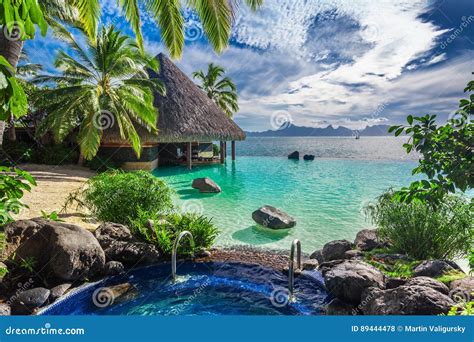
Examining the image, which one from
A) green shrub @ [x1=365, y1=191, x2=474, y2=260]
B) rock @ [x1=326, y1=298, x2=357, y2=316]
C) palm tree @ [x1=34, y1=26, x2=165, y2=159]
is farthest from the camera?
palm tree @ [x1=34, y1=26, x2=165, y2=159]

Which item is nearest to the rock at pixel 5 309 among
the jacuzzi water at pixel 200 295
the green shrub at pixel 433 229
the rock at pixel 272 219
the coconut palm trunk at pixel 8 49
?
the jacuzzi water at pixel 200 295

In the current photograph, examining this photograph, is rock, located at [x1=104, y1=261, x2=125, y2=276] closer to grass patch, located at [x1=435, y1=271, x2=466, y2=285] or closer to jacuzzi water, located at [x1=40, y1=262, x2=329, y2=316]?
jacuzzi water, located at [x1=40, y1=262, x2=329, y2=316]

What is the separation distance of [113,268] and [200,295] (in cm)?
126

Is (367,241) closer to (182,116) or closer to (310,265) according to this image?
(310,265)

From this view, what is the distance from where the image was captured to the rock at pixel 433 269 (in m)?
2.80

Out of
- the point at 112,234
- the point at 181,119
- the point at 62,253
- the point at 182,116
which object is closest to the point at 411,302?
the point at 62,253

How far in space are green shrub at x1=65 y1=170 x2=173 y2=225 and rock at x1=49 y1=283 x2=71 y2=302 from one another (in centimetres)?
178

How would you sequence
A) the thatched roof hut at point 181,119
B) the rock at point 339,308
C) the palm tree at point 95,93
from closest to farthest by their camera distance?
the rock at point 339,308
the palm tree at point 95,93
the thatched roof hut at point 181,119

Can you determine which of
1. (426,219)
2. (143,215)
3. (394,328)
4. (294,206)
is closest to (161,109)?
(294,206)

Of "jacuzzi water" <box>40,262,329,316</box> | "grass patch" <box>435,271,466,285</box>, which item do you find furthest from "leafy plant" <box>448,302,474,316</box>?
"jacuzzi water" <box>40,262,329,316</box>

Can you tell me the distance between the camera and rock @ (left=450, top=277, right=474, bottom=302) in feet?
7.46

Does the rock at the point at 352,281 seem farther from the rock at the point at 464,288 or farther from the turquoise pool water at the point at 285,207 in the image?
the turquoise pool water at the point at 285,207

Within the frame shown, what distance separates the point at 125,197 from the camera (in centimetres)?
475

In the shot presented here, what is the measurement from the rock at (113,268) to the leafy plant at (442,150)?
334 centimetres
